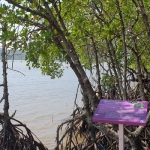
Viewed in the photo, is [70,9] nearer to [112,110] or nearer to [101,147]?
[112,110]

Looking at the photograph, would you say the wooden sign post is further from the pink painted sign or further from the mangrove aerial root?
the mangrove aerial root

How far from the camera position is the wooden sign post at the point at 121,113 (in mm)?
2623

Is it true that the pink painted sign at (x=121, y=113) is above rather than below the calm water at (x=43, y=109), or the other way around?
above

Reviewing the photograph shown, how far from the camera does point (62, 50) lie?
318 centimetres

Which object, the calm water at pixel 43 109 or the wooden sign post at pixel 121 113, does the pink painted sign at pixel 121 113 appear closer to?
the wooden sign post at pixel 121 113

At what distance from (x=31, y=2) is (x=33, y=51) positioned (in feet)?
1.67

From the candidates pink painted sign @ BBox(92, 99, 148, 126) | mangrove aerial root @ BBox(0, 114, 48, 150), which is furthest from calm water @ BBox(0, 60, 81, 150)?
pink painted sign @ BBox(92, 99, 148, 126)

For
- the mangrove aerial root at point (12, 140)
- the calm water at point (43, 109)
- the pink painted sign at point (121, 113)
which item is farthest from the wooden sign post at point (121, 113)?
the calm water at point (43, 109)

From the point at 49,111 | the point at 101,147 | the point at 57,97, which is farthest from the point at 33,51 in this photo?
the point at 57,97

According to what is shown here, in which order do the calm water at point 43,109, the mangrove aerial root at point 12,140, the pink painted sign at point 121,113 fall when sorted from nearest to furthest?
1. the pink painted sign at point 121,113
2. the mangrove aerial root at point 12,140
3. the calm water at point 43,109

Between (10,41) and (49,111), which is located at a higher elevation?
(10,41)

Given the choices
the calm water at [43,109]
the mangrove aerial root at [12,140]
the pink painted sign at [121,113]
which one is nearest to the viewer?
the pink painted sign at [121,113]

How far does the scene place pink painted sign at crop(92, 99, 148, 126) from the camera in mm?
2621

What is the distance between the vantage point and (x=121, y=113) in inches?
108
